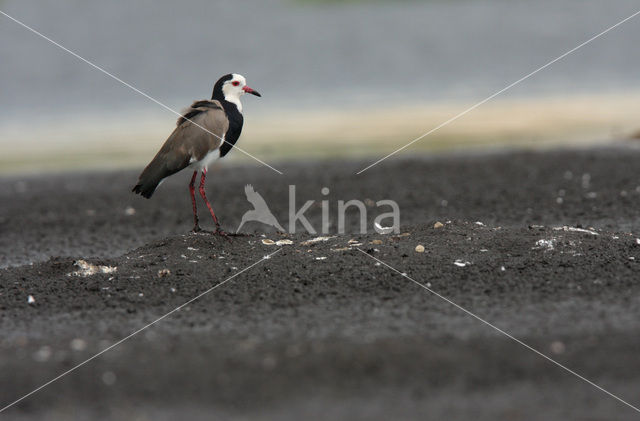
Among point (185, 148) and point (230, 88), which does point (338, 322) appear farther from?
point (230, 88)

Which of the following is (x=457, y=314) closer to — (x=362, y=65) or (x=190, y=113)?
(x=190, y=113)

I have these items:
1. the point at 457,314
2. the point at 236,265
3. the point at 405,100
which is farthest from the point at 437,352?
the point at 405,100

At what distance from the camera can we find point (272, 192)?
12117mm

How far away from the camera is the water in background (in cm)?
2098

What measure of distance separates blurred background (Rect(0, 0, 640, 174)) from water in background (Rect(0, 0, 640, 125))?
0.07 metres

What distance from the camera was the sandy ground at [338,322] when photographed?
4.93 m

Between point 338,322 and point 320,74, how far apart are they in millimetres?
17454

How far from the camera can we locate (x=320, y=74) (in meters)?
23.0
